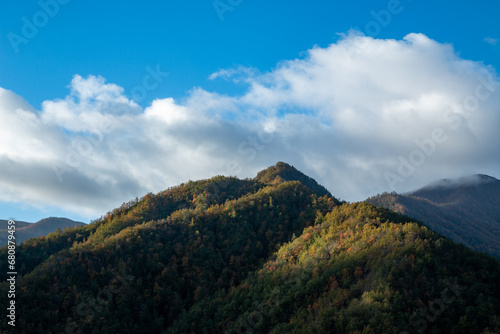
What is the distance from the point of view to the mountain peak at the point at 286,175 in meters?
150

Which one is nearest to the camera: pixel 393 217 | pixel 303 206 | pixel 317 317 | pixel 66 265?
pixel 317 317

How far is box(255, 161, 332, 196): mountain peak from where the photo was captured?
14962 centimetres

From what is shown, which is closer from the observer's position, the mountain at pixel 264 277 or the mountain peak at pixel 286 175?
the mountain at pixel 264 277

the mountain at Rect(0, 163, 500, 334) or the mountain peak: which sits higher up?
the mountain peak

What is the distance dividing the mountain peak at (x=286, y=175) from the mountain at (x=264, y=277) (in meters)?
76.7

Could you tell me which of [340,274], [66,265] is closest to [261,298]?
[340,274]

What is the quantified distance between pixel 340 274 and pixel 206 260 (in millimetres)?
25613

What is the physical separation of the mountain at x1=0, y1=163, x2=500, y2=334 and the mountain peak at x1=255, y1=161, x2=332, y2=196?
76738mm

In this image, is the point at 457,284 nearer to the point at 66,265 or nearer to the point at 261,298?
the point at 261,298

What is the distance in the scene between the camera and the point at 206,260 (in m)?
57.3

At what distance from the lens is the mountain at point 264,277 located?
1308 inches

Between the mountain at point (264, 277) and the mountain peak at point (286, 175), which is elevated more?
the mountain peak at point (286, 175)

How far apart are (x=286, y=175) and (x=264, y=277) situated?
107m

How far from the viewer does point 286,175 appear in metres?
154
